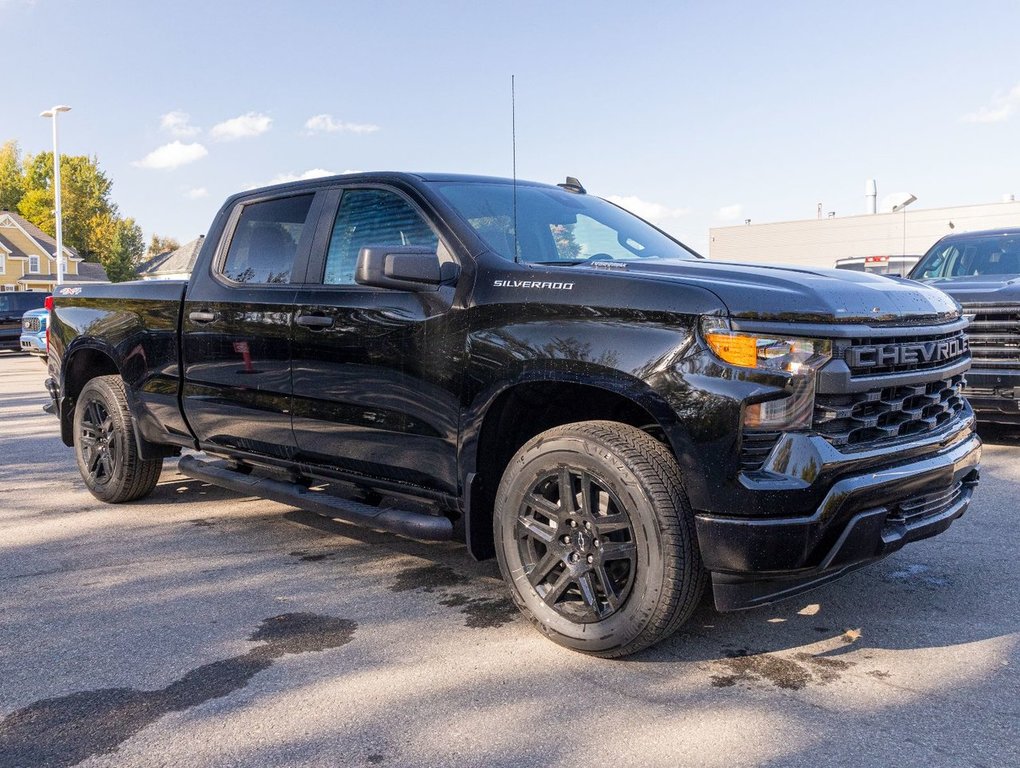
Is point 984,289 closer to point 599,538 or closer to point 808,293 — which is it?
point 808,293

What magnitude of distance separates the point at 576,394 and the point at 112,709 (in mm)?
1954

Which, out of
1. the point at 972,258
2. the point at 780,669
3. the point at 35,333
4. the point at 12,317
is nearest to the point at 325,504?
the point at 780,669

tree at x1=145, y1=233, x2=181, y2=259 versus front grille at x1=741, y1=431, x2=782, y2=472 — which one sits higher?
tree at x1=145, y1=233, x2=181, y2=259

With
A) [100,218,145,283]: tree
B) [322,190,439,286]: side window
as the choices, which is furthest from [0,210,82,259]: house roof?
[322,190,439,286]: side window

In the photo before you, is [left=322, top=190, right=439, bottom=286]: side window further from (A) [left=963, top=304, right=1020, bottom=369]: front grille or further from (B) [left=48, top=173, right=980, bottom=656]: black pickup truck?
(A) [left=963, top=304, right=1020, bottom=369]: front grille

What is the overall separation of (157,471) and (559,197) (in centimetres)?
320

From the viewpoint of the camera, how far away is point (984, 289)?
7344 mm

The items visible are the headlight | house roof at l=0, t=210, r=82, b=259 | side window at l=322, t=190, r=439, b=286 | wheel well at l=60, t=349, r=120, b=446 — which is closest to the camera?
the headlight

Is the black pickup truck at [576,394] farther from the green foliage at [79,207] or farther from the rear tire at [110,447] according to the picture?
the green foliage at [79,207]

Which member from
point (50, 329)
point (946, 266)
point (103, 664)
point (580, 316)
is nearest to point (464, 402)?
point (580, 316)

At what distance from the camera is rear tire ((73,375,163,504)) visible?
19.2 feet

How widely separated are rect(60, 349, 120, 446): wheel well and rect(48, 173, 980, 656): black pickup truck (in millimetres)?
1364

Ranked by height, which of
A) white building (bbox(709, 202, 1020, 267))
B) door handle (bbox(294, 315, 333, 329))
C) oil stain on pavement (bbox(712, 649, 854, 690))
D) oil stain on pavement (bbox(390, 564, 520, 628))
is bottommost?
oil stain on pavement (bbox(712, 649, 854, 690))

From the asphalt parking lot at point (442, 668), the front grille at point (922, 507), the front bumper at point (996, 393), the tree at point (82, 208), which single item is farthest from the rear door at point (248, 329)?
the tree at point (82, 208)
